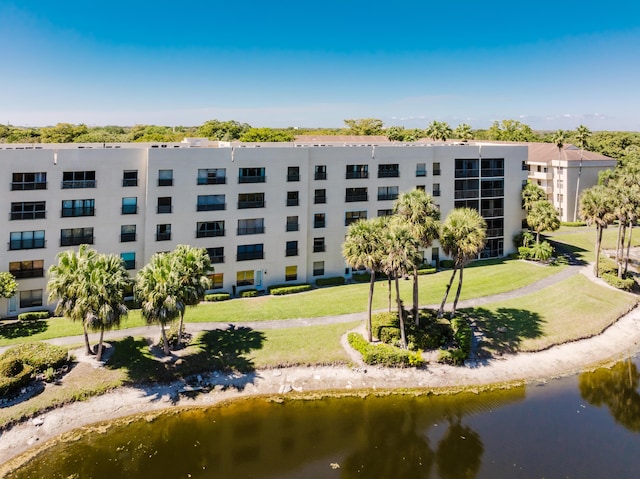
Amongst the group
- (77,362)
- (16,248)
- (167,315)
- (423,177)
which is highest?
(423,177)

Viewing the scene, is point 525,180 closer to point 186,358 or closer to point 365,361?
point 365,361

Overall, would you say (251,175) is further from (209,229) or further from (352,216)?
(352,216)

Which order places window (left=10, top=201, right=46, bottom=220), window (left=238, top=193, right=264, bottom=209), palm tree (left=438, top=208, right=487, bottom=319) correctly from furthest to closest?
1. window (left=238, top=193, right=264, bottom=209)
2. window (left=10, top=201, right=46, bottom=220)
3. palm tree (left=438, top=208, right=487, bottom=319)

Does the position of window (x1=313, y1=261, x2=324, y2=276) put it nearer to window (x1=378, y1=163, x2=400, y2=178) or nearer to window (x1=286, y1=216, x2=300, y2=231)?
window (x1=286, y1=216, x2=300, y2=231)

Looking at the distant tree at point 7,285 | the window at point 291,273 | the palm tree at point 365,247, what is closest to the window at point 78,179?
the distant tree at point 7,285

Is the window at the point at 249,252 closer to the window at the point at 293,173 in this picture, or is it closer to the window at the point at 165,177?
the window at the point at 293,173

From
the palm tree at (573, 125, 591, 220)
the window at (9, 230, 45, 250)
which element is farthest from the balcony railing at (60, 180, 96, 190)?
the palm tree at (573, 125, 591, 220)

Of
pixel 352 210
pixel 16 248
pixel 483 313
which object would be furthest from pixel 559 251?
pixel 16 248
